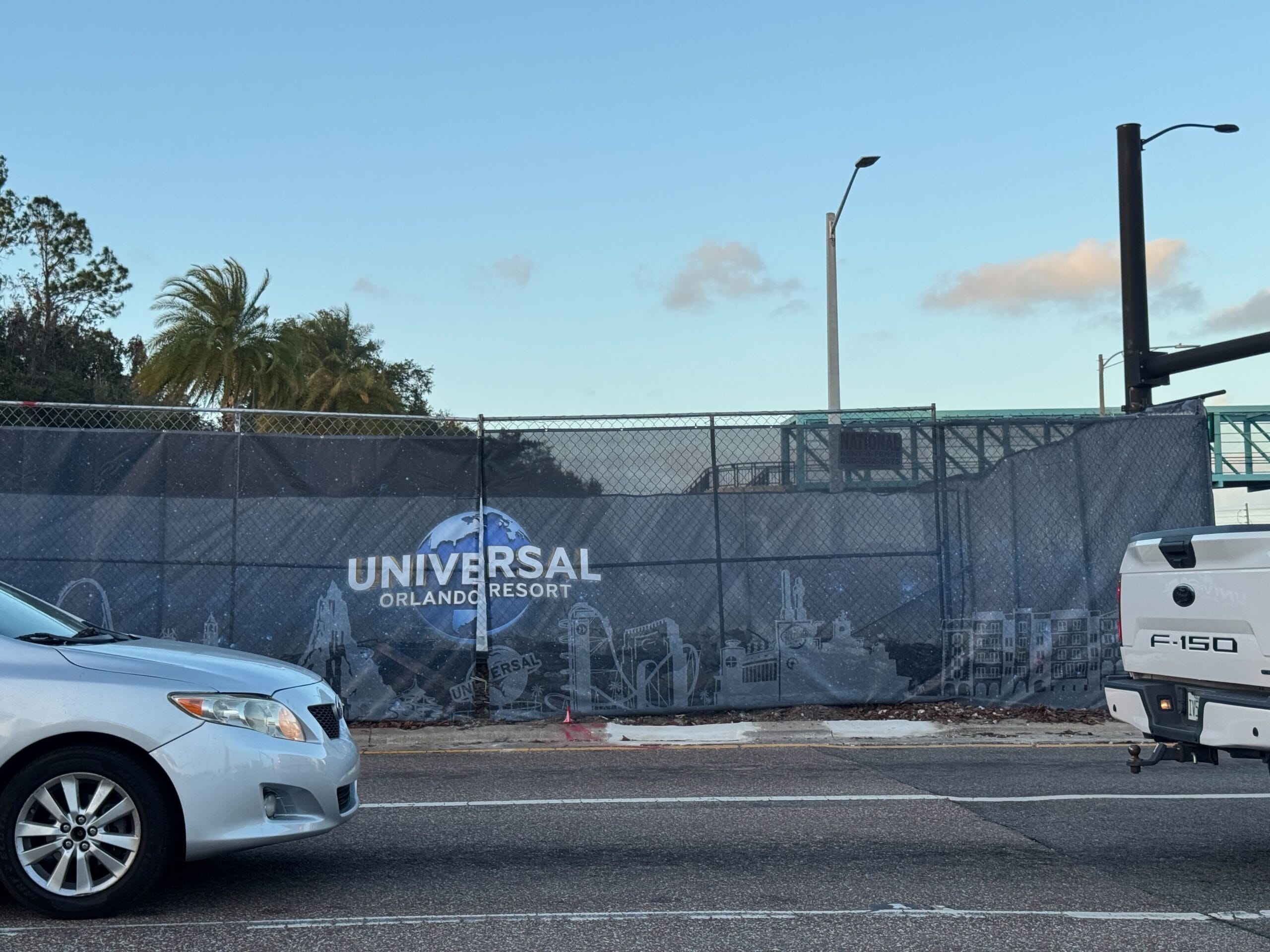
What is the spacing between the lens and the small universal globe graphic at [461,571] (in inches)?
399

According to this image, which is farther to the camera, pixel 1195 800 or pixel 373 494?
pixel 373 494

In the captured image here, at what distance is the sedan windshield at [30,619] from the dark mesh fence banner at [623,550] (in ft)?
13.2

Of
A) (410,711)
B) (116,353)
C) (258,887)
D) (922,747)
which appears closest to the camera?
(258,887)

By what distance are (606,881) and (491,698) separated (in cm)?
484

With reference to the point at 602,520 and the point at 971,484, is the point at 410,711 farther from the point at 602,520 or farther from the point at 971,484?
the point at 971,484

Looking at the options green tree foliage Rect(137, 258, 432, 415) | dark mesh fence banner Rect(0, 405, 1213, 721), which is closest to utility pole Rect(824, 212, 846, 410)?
dark mesh fence banner Rect(0, 405, 1213, 721)

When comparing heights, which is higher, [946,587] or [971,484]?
[971,484]

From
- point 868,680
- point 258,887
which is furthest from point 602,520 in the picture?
point 258,887

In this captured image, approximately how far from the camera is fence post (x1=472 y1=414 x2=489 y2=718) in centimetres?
1012

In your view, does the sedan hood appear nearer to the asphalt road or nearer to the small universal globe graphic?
the asphalt road

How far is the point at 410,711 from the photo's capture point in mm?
10094

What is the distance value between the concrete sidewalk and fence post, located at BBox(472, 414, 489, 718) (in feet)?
0.68

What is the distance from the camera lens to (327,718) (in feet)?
17.8

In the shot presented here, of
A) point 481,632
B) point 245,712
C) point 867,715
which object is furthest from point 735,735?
point 245,712
